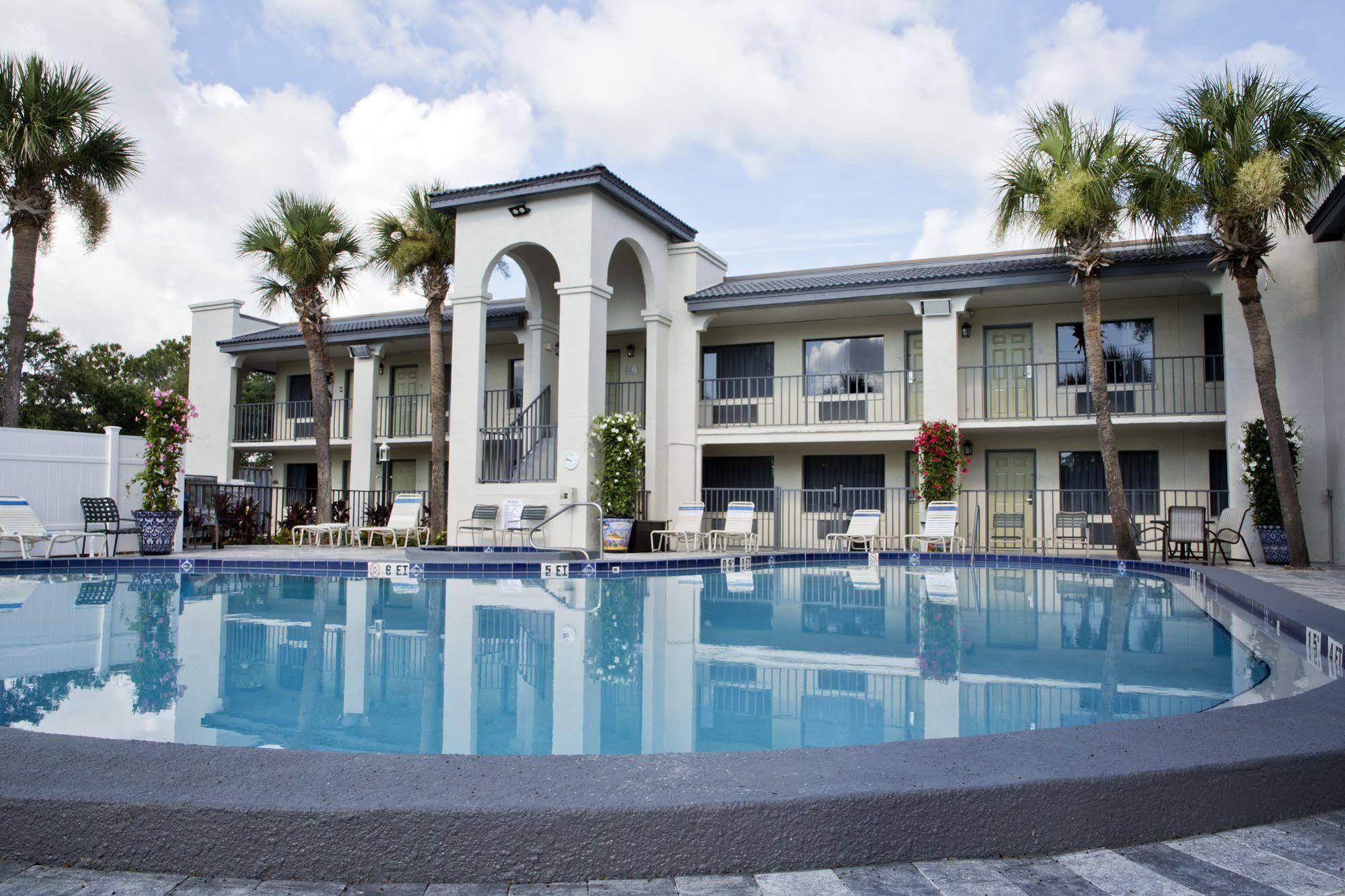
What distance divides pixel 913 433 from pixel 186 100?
1430 cm

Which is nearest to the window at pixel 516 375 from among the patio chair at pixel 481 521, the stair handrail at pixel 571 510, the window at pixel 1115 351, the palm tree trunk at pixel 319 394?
the palm tree trunk at pixel 319 394

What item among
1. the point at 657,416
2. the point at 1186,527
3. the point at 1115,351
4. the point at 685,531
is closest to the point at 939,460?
the point at 1186,527

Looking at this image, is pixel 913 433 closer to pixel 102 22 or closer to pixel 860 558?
pixel 860 558

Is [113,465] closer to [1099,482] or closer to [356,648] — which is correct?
[356,648]

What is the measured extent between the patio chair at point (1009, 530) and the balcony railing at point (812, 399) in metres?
2.46

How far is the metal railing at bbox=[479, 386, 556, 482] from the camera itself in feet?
53.1

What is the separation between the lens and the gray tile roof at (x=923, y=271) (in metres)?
14.8

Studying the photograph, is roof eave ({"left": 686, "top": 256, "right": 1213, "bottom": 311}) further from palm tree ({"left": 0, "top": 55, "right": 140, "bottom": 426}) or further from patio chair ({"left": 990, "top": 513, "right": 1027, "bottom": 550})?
palm tree ({"left": 0, "top": 55, "right": 140, "bottom": 426})

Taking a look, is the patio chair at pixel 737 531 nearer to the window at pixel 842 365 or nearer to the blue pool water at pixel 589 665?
the window at pixel 842 365

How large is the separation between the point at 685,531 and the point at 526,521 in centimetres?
272

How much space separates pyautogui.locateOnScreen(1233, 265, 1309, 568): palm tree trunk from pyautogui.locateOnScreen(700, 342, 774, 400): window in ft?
28.5

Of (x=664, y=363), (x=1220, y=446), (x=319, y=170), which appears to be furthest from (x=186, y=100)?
(x=1220, y=446)

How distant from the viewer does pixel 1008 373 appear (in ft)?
56.8

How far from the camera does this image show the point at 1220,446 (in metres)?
16.2
